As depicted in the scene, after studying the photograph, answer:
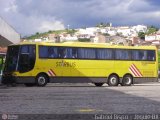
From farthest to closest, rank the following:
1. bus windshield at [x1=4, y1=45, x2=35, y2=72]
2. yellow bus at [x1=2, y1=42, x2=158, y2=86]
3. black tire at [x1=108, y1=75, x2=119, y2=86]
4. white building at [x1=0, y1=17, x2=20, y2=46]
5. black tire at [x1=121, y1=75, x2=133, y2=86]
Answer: white building at [x1=0, y1=17, x2=20, y2=46] < black tire at [x1=121, y1=75, x2=133, y2=86] < black tire at [x1=108, y1=75, x2=119, y2=86] < yellow bus at [x1=2, y1=42, x2=158, y2=86] < bus windshield at [x1=4, y1=45, x2=35, y2=72]

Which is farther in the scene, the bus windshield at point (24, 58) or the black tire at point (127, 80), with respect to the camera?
the black tire at point (127, 80)

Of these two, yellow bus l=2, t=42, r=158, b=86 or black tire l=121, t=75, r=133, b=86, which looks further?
black tire l=121, t=75, r=133, b=86

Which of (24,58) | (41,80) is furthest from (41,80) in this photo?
(24,58)

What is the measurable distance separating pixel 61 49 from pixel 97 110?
812 inches

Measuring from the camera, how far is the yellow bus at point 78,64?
33719 mm

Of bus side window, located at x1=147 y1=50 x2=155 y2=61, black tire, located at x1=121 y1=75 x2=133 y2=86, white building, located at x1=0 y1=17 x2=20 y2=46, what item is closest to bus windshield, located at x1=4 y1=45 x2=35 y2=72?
black tire, located at x1=121 y1=75 x2=133 y2=86

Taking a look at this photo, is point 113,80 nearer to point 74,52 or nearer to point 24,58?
point 74,52

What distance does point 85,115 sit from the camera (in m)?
13.0

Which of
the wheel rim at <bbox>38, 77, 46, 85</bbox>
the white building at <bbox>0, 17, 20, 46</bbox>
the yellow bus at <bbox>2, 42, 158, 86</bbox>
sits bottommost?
the wheel rim at <bbox>38, 77, 46, 85</bbox>

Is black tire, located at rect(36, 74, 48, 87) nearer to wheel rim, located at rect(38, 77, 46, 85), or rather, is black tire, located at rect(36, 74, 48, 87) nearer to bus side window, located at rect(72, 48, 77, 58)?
wheel rim, located at rect(38, 77, 46, 85)

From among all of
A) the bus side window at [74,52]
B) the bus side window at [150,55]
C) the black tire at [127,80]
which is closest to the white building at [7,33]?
the bus side window at [74,52]

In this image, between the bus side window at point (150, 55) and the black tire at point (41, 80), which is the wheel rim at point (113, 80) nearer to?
the bus side window at point (150, 55)

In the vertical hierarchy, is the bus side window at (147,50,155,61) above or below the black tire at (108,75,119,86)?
above

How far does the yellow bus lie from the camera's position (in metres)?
33.7
